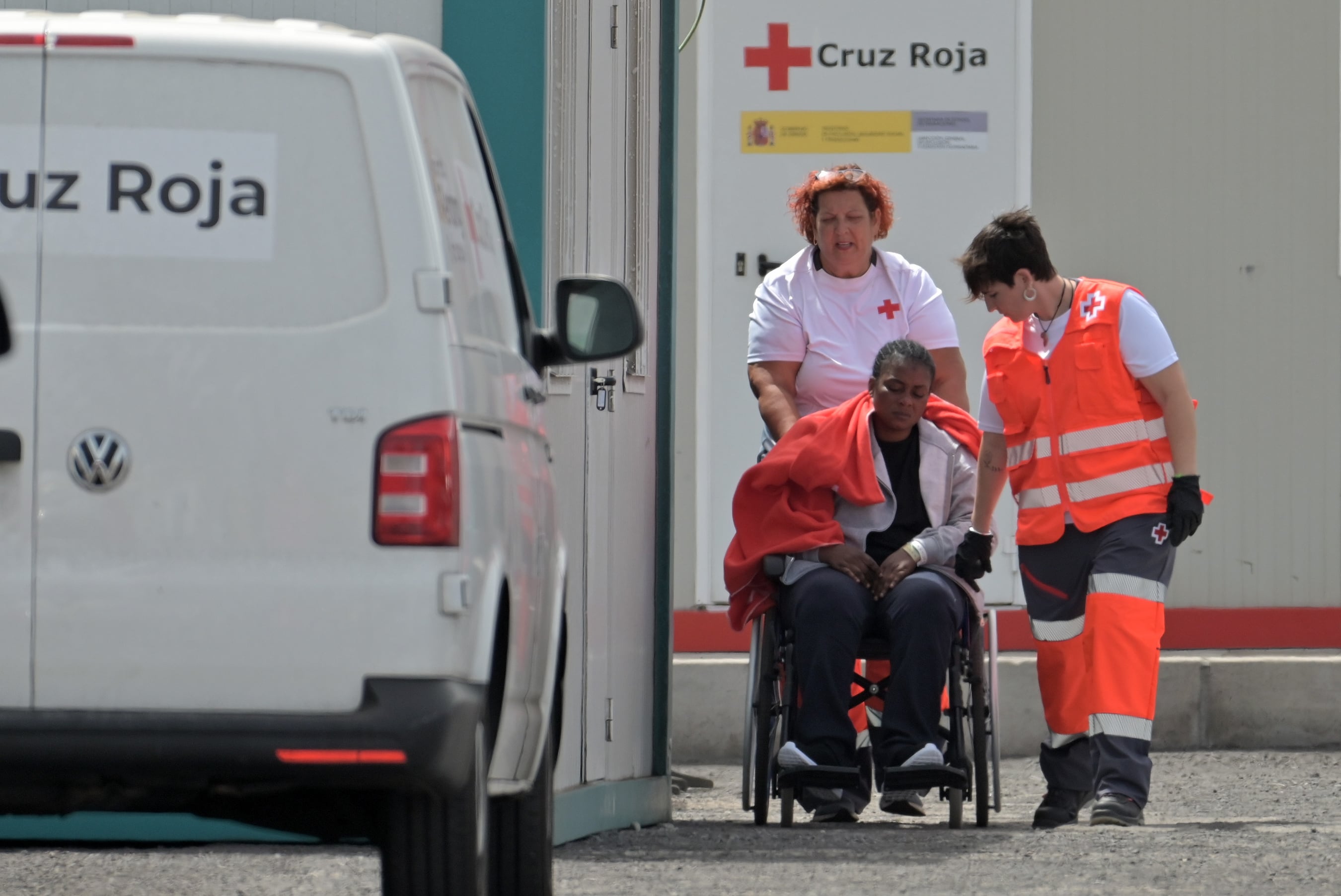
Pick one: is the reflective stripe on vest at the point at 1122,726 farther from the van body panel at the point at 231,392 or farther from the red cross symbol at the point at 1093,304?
the van body panel at the point at 231,392

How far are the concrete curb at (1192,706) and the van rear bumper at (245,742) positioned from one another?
20.7ft

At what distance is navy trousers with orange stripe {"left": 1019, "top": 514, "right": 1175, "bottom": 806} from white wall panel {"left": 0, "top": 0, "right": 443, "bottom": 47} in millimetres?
2505

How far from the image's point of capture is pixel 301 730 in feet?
12.2

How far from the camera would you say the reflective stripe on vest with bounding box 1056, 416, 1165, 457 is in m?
7.43

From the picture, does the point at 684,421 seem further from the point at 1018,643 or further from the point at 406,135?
the point at 406,135

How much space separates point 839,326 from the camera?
25.9 ft

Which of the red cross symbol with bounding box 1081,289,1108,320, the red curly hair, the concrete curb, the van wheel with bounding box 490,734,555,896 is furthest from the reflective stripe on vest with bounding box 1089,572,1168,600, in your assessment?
the van wheel with bounding box 490,734,555,896

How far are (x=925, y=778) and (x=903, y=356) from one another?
1.26 meters

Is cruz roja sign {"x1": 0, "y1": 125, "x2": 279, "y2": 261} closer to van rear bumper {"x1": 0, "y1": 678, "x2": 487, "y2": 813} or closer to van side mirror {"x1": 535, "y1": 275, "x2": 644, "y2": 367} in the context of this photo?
van rear bumper {"x1": 0, "y1": 678, "x2": 487, "y2": 813}

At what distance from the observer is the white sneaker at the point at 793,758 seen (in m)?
7.05

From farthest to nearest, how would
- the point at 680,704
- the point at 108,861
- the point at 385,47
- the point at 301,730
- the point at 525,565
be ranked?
1. the point at 680,704
2. the point at 108,861
3. the point at 525,565
4. the point at 385,47
5. the point at 301,730

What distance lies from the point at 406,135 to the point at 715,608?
6544 millimetres

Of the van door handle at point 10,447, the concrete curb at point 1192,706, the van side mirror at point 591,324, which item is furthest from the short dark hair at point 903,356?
the van door handle at point 10,447

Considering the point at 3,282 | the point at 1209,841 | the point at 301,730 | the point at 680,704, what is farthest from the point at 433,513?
the point at 680,704
